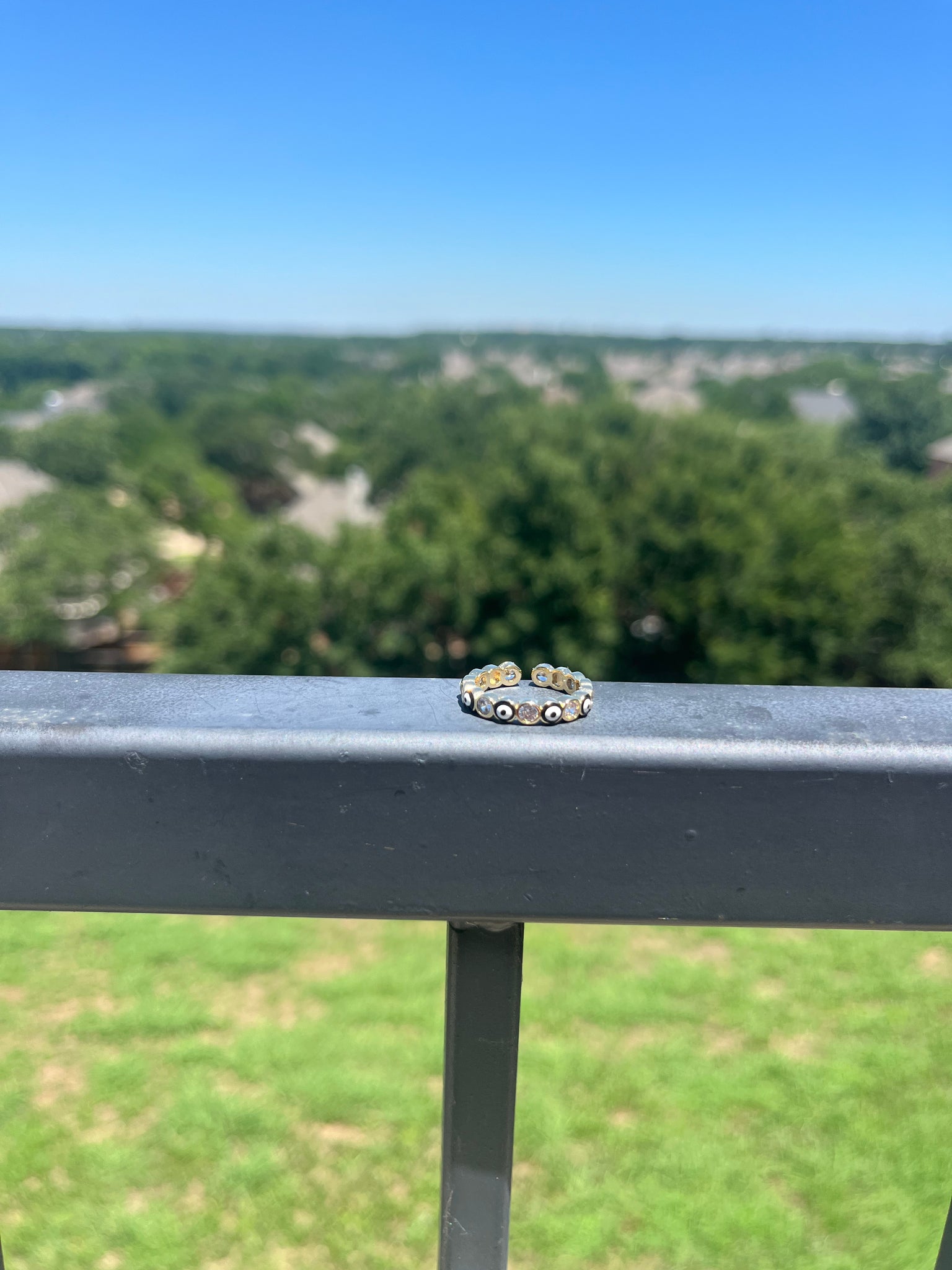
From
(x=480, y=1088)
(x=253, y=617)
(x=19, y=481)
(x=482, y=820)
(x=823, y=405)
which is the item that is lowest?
(x=253, y=617)

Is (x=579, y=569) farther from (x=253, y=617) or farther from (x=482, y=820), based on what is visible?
(x=482, y=820)

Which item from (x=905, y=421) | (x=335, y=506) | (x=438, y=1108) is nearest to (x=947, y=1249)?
(x=438, y=1108)

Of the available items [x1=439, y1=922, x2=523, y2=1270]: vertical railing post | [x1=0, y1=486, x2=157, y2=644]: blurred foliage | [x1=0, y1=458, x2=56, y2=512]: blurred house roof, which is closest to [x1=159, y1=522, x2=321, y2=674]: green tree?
[x1=0, y1=486, x2=157, y2=644]: blurred foliage

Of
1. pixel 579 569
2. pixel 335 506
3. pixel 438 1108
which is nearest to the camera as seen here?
pixel 438 1108

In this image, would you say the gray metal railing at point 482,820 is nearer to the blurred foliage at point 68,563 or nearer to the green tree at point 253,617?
the green tree at point 253,617

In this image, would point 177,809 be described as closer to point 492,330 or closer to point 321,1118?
point 321,1118

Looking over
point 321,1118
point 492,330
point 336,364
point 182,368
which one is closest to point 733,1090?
point 321,1118

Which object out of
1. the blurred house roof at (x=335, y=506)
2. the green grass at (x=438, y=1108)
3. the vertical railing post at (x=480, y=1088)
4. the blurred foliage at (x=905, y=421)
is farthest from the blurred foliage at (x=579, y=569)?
the vertical railing post at (x=480, y=1088)
